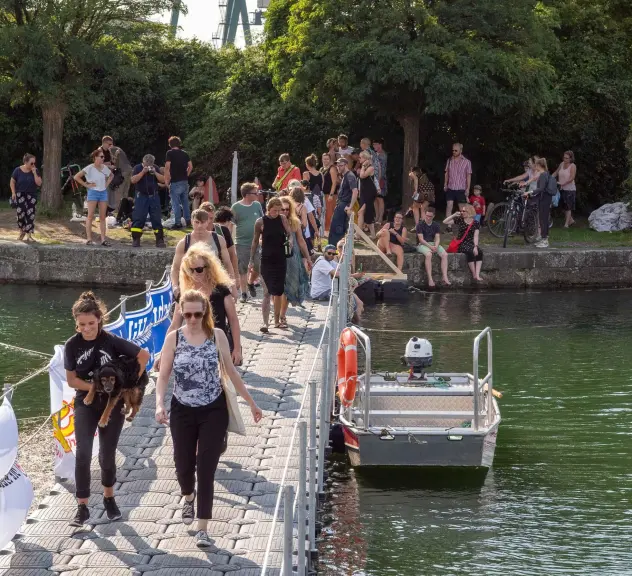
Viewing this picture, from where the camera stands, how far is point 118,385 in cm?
799

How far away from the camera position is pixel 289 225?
1452 centimetres

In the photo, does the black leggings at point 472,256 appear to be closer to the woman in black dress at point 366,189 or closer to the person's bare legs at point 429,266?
the person's bare legs at point 429,266

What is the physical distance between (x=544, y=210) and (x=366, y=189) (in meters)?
4.00

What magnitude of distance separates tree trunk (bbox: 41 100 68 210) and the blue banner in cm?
1384

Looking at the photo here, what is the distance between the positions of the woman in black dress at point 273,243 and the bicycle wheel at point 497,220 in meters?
11.2

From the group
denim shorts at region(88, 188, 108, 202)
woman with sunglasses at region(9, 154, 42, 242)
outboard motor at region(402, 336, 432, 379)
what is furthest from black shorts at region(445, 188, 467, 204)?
outboard motor at region(402, 336, 432, 379)

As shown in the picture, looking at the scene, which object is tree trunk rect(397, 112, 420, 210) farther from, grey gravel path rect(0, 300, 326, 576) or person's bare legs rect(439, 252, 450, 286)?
grey gravel path rect(0, 300, 326, 576)

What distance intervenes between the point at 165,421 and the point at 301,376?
15.7ft

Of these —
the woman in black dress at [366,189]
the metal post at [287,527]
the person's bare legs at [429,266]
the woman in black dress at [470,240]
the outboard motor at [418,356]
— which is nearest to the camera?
the metal post at [287,527]

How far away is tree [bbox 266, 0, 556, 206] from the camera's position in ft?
81.0

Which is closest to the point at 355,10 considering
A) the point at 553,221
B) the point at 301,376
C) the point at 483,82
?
the point at 483,82

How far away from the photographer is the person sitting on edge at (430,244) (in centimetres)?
2327

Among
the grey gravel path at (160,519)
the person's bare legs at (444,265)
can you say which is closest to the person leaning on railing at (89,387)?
the grey gravel path at (160,519)

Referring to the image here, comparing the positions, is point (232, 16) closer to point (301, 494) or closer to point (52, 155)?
point (52, 155)
